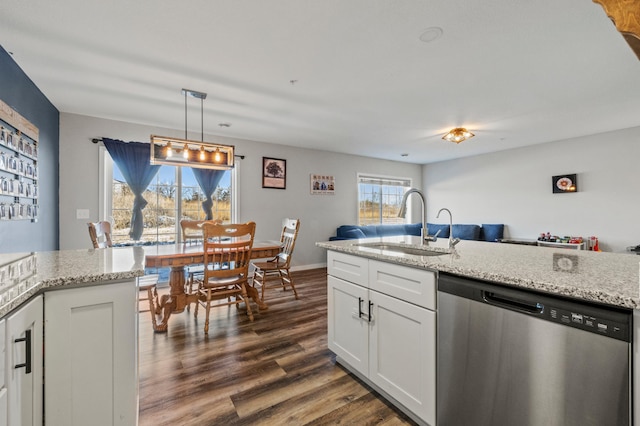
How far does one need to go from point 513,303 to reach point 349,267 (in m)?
0.99

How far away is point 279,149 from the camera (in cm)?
523

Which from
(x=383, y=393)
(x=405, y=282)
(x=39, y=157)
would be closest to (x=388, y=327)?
(x=405, y=282)

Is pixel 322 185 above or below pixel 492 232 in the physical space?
above

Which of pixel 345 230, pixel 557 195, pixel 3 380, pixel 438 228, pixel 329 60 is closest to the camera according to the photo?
pixel 3 380

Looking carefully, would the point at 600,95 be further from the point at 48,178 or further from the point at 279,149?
the point at 48,178

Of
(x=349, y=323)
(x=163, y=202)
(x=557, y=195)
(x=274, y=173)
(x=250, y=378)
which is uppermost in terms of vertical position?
(x=274, y=173)

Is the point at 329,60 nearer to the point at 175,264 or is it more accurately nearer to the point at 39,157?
the point at 175,264

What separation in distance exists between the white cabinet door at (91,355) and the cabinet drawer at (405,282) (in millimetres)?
1227

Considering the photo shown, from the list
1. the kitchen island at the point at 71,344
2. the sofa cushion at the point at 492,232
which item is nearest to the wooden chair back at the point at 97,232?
the kitchen island at the point at 71,344

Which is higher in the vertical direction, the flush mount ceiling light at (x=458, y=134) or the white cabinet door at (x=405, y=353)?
the flush mount ceiling light at (x=458, y=134)

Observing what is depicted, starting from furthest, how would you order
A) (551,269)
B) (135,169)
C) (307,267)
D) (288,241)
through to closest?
(307,267)
(135,169)
(288,241)
(551,269)

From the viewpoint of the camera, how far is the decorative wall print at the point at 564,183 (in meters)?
4.88

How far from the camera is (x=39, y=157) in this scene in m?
2.88

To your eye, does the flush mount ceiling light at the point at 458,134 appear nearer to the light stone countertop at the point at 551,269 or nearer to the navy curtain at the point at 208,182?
the light stone countertop at the point at 551,269
